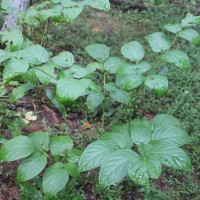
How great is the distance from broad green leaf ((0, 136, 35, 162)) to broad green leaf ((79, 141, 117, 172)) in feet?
1.09

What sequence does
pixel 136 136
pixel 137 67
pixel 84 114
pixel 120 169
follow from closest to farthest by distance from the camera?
pixel 120 169, pixel 136 136, pixel 137 67, pixel 84 114

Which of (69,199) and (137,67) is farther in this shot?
(69,199)

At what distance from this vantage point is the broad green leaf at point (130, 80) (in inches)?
64.4

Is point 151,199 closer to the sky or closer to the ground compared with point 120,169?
closer to the ground

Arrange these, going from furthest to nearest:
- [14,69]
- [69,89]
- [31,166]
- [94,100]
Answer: [94,100]
[31,166]
[14,69]
[69,89]

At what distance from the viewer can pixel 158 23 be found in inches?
189

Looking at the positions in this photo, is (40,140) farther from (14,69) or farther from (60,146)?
(14,69)

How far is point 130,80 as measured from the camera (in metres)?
1.65

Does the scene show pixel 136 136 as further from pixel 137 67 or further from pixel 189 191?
pixel 189 191

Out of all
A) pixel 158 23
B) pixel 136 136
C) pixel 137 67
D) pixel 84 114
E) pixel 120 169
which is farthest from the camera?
pixel 158 23

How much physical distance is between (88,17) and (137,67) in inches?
130

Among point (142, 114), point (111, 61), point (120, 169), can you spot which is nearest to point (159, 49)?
point (111, 61)

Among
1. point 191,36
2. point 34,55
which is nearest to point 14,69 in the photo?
point 34,55

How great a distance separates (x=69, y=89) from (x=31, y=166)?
46cm
